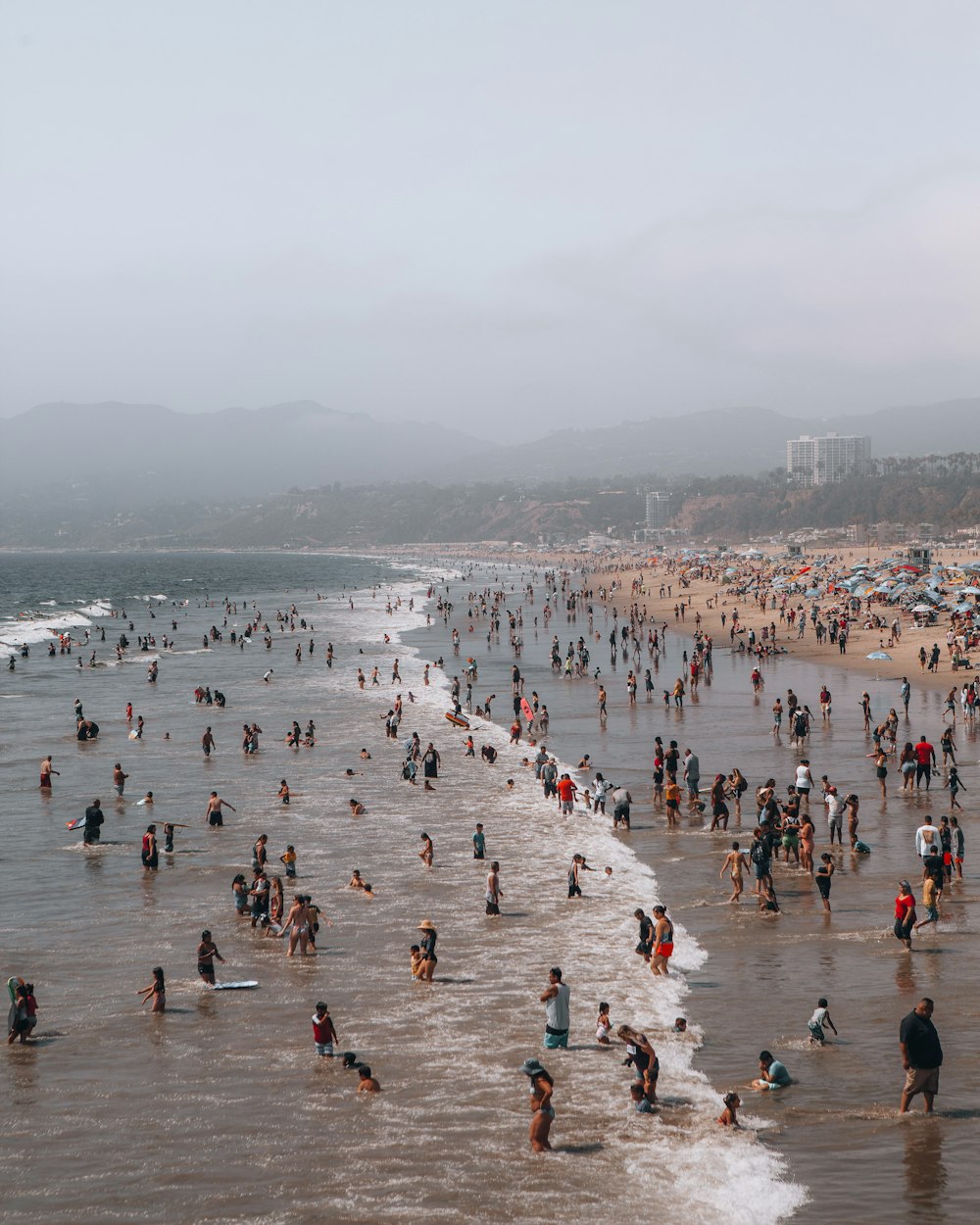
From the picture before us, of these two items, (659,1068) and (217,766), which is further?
(217,766)

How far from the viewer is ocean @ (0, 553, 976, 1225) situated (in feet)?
33.2

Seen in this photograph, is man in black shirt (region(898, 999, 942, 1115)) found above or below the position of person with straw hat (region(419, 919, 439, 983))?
above

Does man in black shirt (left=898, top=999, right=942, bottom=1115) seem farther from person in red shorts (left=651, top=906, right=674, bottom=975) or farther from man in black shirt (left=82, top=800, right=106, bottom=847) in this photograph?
man in black shirt (left=82, top=800, right=106, bottom=847)

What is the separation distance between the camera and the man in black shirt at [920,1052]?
10.7m

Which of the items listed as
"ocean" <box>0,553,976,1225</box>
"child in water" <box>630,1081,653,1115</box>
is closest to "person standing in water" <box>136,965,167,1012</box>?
"ocean" <box>0,553,976,1225</box>

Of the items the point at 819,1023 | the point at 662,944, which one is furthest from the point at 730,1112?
the point at 662,944

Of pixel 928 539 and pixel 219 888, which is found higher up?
pixel 928 539

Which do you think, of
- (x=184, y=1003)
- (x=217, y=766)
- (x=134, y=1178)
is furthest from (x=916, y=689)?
(x=134, y=1178)

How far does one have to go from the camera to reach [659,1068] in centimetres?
1239

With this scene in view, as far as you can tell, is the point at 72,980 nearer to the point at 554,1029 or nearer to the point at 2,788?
the point at 554,1029

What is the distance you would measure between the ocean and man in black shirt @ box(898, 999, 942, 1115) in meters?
0.35

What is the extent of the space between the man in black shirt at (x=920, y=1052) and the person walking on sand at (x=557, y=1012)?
3848 mm

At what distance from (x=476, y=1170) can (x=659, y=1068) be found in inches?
113

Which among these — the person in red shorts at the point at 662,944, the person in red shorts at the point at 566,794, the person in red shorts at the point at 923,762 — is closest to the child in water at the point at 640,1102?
the person in red shorts at the point at 662,944
